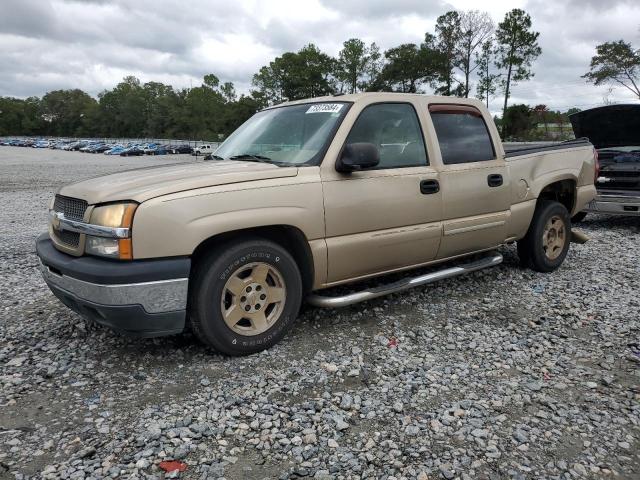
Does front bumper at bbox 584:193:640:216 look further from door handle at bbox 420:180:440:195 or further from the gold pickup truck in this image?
door handle at bbox 420:180:440:195

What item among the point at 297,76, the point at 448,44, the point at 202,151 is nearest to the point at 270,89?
the point at 297,76

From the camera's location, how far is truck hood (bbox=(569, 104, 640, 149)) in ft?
25.6

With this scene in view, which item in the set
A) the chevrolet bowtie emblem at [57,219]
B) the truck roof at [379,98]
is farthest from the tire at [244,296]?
the truck roof at [379,98]

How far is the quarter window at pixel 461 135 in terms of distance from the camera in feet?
14.5

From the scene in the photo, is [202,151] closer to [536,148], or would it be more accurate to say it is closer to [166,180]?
[536,148]

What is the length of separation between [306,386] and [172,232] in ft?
4.16

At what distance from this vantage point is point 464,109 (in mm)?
4766

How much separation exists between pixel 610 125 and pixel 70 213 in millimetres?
8382

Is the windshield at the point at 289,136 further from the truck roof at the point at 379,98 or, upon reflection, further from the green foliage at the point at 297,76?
the green foliage at the point at 297,76

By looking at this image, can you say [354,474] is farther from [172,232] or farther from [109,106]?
[109,106]

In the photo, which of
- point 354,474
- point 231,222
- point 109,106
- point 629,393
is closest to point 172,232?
point 231,222

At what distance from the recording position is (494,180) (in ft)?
15.4

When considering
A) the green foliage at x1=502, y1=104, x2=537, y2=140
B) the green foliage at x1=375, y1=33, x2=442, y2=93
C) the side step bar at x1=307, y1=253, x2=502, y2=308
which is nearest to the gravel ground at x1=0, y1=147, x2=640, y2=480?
the side step bar at x1=307, y1=253, x2=502, y2=308

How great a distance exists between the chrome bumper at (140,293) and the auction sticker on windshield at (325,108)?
72.6 inches
